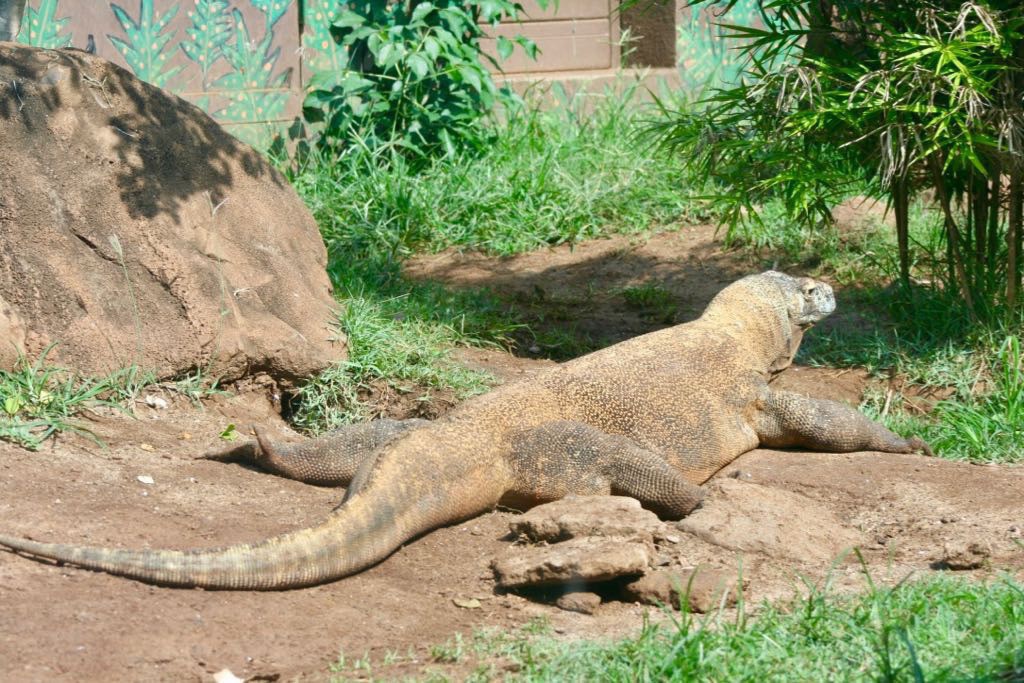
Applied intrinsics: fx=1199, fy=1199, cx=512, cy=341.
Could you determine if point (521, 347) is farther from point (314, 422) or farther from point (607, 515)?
point (607, 515)

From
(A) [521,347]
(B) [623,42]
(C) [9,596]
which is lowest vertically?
(A) [521,347]

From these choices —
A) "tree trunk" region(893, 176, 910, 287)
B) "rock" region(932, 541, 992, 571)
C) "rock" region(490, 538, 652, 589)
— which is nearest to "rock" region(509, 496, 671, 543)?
"rock" region(490, 538, 652, 589)

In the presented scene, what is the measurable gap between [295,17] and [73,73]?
12.4 feet

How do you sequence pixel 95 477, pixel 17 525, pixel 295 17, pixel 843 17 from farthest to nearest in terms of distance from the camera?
pixel 295 17 < pixel 843 17 < pixel 95 477 < pixel 17 525

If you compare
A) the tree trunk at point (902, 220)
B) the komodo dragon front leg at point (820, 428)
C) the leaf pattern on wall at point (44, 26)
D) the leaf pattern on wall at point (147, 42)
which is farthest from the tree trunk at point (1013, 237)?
the leaf pattern on wall at point (44, 26)

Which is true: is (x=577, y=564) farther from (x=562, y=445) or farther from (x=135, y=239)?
(x=135, y=239)

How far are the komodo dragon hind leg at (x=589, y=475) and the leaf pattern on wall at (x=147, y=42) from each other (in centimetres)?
516

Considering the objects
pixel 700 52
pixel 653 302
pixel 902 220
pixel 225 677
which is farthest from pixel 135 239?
pixel 700 52

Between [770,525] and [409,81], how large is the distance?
15.9 ft

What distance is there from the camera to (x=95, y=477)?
4055 mm

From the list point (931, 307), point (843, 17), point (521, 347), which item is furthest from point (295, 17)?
point (931, 307)

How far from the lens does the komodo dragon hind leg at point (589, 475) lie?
432 cm

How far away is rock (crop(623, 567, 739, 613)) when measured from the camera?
11.3 ft

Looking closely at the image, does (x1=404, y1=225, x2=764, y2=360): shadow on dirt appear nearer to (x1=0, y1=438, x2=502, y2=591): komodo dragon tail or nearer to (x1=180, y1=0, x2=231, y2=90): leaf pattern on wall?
(x1=180, y1=0, x2=231, y2=90): leaf pattern on wall
